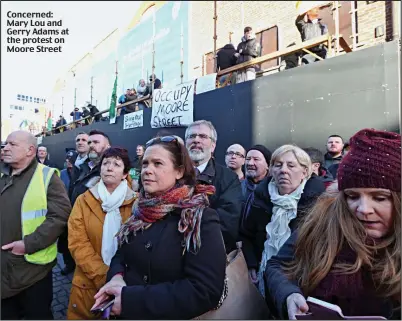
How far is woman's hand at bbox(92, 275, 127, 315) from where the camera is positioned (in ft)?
4.34

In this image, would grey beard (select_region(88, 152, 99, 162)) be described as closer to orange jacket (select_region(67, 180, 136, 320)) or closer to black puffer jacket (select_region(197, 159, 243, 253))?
orange jacket (select_region(67, 180, 136, 320))

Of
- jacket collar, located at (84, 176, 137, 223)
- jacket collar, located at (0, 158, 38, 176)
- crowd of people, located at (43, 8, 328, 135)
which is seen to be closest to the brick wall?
crowd of people, located at (43, 8, 328, 135)

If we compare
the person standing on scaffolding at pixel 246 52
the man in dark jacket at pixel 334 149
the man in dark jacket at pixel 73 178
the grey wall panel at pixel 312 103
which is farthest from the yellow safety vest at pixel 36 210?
the person standing on scaffolding at pixel 246 52

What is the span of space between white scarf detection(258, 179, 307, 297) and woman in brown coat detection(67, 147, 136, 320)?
110 cm

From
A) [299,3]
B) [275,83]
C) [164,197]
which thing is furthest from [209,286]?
[299,3]

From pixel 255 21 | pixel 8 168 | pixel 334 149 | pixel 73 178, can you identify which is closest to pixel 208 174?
pixel 8 168

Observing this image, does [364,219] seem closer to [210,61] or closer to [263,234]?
[263,234]

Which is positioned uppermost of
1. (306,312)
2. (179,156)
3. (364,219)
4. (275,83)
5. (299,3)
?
(299,3)

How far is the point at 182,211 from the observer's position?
1448mm

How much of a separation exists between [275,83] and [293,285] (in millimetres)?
4227

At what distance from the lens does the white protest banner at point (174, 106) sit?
662 cm

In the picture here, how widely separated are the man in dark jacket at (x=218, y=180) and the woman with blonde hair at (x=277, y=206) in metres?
0.24

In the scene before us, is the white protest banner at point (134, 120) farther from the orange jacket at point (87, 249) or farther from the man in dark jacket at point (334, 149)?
the orange jacket at point (87, 249)

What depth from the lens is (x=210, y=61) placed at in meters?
11.1
